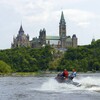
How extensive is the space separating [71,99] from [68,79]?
17.3 meters

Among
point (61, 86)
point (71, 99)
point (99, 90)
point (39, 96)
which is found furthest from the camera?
point (61, 86)

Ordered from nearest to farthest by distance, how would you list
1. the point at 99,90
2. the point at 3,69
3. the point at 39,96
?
the point at 39,96 → the point at 99,90 → the point at 3,69

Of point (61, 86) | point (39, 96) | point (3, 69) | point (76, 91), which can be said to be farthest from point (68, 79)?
point (3, 69)

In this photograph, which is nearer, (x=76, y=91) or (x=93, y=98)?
(x=93, y=98)

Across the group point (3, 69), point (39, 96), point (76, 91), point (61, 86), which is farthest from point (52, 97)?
point (3, 69)

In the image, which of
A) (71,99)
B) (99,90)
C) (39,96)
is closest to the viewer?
(71,99)

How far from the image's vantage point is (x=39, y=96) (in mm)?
57969

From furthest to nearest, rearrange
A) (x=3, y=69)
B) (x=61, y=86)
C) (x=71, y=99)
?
(x=3, y=69) → (x=61, y=86) → (x=71, y=99)

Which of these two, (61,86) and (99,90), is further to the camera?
(61,86)

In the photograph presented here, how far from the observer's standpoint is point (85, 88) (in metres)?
66.4

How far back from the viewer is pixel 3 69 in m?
173

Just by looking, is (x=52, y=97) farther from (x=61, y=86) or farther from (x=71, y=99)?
(x=61, y=86)

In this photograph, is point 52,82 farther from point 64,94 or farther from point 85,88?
point 64,94

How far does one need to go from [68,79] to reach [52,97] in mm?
15605
